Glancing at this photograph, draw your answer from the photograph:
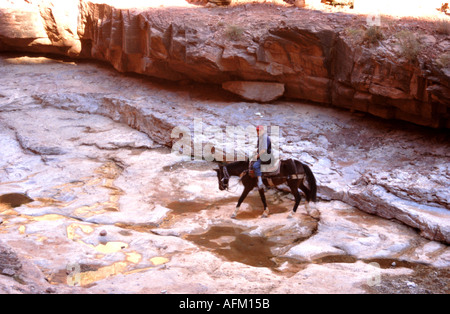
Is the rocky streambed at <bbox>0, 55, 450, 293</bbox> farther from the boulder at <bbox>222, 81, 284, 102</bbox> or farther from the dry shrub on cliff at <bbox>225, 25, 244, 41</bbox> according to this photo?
the dry shrub on cliff at <bbox>225, 25, 244, 41</bbox>

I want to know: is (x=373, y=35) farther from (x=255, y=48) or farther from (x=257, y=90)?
(x=257, y=90)

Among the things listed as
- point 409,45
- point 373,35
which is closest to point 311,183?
point 409,45

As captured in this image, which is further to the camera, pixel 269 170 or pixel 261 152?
pixel 269 170

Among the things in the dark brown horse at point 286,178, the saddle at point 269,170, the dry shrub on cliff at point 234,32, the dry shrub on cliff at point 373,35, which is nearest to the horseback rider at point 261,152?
the saddle at point 269,170

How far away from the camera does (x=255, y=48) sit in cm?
1378

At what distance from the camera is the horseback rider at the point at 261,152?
954 centimetres

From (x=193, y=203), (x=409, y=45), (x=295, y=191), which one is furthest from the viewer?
(x=409, y=45)

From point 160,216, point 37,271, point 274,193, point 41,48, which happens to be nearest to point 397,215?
point 274,193

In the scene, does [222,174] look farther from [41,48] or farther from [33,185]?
[41,48]

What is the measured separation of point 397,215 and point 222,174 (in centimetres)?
364

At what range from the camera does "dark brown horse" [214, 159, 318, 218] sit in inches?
380

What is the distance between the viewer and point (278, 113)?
13578 millimetres

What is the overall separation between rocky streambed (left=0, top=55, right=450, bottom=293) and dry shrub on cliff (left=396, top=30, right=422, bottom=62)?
6.37ft

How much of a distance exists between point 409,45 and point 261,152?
4860 mm
